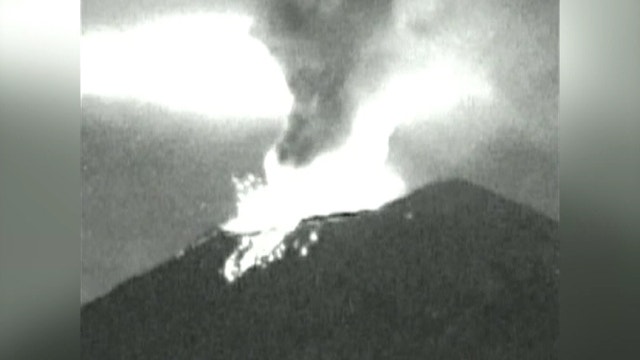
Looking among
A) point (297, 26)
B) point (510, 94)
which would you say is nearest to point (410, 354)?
point (510, 94)

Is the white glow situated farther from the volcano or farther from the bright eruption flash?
the volcano

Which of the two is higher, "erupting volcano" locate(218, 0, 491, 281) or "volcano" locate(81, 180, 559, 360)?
"erupting volcano" locate(218, 0, 491, 281)

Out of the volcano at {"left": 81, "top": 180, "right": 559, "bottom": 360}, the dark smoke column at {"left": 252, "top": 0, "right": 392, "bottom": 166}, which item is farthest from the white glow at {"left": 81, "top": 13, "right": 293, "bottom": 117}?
the volcano at {"left": 81, "top": 180, "right": 559, "bottom": 360}

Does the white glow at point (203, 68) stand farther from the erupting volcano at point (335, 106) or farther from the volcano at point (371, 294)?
the volcano at point (371, 294)

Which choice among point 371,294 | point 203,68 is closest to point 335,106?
point 203,68

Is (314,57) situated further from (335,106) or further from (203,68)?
(203,68)

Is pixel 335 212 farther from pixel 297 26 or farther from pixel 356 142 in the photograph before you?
pixel 297 26
